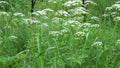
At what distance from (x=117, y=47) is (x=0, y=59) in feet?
5.67

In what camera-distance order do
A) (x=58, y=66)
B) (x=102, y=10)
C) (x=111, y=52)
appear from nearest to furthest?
(x=58, y=66), (x=111, y=52), (x=102, y=10)

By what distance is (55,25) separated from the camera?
212 inches

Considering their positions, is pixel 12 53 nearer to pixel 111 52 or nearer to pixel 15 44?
pixel 15 44

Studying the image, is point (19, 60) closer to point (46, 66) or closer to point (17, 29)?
point (46, 66)

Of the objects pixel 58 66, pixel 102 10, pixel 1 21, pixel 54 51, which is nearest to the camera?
pixel 58 66

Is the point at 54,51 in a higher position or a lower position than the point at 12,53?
higher

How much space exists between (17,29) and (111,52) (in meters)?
1.77

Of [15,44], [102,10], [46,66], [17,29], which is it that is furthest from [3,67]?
[102,10]

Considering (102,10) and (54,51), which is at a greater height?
(54,51)

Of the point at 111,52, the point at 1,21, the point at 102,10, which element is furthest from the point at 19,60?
the point at 102,10

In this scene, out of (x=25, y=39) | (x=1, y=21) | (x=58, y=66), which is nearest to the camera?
(x=58, y=66)

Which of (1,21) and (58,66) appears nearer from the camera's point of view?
(58,66)

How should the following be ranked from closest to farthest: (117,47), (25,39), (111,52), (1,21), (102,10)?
(111,52) → (117,47) → (25,39) → (1,21) → (102,10)

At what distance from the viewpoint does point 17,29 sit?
5.35m
